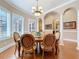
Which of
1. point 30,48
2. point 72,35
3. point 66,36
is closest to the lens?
point 30,48

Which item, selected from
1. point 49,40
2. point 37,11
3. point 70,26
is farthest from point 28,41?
point 70,26

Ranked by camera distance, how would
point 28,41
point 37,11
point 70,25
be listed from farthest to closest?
point 70,25 → point 37,11 → point 28,41

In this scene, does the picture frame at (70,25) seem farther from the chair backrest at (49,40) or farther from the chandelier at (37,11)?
the chair backrest at (49,40)

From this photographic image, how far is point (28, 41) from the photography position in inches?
162

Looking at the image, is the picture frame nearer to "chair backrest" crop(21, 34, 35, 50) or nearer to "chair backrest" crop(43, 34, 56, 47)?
"chair backrest" crop(43, 34, 56, 47)

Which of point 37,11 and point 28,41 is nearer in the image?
point 28,41

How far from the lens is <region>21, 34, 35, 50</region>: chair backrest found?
13.3 feet

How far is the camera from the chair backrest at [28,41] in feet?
13.3

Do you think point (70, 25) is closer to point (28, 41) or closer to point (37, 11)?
point (37, 11)

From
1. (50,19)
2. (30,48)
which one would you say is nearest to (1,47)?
(30,48)

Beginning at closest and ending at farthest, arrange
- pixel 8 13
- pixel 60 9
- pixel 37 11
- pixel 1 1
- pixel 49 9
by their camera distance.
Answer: pixel 1 1 < pixel 37 11 < pixel 8 13 < pixel 60 9 < pixel 49 9

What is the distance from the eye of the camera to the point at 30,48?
414 centimetres

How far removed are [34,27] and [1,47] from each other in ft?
22.5

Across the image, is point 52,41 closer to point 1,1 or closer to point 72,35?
point 1,1
